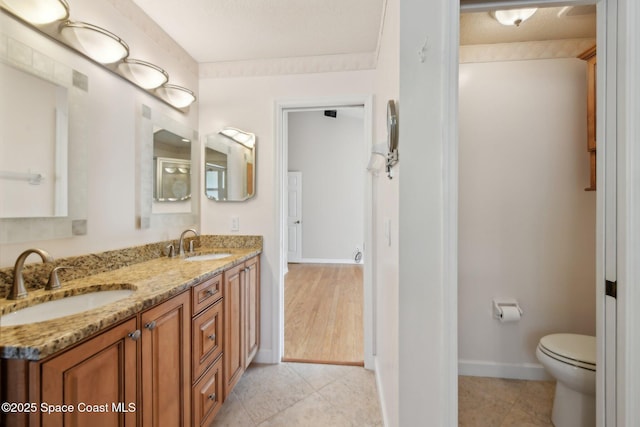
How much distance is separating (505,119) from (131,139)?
7.94 ft

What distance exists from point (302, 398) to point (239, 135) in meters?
1.96

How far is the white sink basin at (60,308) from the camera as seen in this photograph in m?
0.91

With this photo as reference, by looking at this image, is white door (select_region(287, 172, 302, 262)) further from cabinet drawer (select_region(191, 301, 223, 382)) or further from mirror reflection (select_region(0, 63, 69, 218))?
mirror reflection (select_region(0, 63, 69, 218))

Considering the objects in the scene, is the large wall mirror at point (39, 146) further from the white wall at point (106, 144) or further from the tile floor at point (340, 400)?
the tile floor at point (340, 400)

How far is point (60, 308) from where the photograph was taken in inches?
41.0

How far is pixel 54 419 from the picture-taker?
70 centimetres

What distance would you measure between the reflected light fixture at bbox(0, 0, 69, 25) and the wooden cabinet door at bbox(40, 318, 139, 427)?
1.22 metres

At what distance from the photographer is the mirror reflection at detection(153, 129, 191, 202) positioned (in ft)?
5.98

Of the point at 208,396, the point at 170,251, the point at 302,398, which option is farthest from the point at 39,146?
the point at 302,398

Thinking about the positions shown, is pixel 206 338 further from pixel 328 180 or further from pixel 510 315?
pixel 328 180

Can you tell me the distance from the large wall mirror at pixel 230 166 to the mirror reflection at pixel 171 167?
177 mm

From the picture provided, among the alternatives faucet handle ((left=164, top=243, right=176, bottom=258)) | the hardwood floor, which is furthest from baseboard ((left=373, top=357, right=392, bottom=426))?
faucet handle ((left=164, top=243, right=176, bottom=258))

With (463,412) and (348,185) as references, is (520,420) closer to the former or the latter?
(463,412)

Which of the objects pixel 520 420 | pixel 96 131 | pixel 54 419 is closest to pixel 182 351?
pixel 54 419
